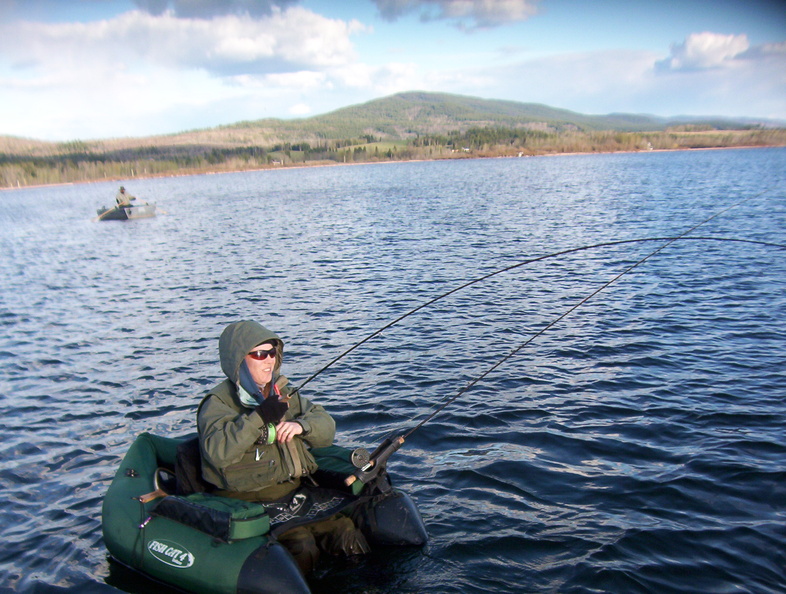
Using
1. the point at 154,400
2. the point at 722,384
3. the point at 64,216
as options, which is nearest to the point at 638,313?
the point at 722,384

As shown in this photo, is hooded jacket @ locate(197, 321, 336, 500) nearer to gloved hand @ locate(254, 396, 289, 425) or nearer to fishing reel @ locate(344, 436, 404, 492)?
gloved hand @ locate(254, 396, 289, 425)

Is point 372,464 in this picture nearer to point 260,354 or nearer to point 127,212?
point 260,354

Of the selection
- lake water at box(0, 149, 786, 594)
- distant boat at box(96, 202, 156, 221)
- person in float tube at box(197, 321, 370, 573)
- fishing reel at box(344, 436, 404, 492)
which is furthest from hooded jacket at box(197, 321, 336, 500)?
distant boat at box(96, 202, 156, 221)

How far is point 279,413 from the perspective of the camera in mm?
5336

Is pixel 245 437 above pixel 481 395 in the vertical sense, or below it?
above

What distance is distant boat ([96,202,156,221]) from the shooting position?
4500cm

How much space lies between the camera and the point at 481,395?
1026cm

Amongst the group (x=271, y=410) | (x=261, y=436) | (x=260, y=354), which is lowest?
(x=261, y=436)

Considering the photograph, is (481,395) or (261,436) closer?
(261,436)

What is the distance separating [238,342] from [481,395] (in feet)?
18.6

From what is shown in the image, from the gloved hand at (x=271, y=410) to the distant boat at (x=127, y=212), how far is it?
43880mm

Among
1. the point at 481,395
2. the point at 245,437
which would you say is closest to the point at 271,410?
the point at 245,437

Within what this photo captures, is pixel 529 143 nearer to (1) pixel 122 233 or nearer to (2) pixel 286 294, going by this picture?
(1) pixel 122 233

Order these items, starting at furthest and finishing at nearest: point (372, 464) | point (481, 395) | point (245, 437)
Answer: point (481, 395) → point (372, 464) → point (245, 437)
